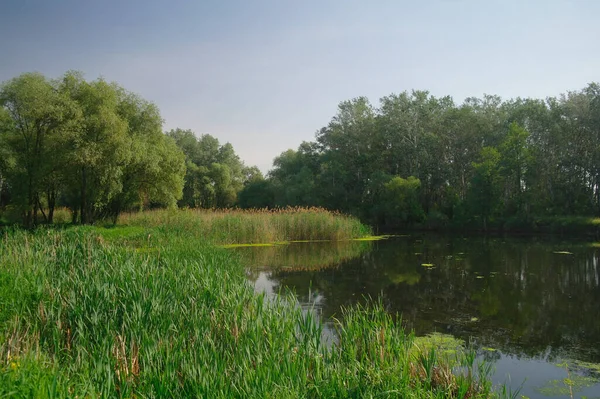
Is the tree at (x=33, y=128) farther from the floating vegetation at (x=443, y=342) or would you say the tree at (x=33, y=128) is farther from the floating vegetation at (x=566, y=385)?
the floating vegetation at (x=566, y=385)

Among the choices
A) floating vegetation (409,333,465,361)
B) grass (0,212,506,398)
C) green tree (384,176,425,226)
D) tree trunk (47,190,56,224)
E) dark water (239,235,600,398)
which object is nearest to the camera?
grass (0,212,506,398)

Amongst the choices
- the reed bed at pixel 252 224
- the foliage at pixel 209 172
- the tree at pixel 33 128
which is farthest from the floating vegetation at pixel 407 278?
the foliage at pixel 209 172

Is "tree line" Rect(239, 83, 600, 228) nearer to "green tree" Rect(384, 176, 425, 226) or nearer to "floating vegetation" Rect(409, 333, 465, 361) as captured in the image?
"green tree" Rect(384, 176, 425, 226)

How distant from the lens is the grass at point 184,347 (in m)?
4.10

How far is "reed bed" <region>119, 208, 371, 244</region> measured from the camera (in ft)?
71.0

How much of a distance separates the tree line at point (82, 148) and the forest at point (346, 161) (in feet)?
0.23

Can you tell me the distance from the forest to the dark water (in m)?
10.2

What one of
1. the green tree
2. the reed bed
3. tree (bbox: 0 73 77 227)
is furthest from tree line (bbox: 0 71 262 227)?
the green tree

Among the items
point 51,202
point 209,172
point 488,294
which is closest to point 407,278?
point 488,294

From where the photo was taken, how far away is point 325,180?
1850 inches

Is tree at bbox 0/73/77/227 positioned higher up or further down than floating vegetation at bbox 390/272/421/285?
higher up

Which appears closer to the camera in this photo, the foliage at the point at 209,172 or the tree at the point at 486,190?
the tree at the point at 486,190

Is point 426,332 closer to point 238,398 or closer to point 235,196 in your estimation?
point 238,398

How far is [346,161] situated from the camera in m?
47.9
